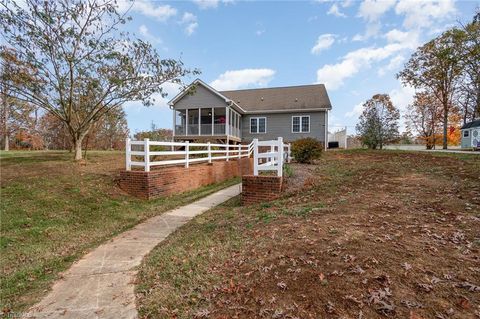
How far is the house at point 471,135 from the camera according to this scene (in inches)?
1036

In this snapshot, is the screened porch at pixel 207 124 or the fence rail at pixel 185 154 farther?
the screened porch at pixel 207 124

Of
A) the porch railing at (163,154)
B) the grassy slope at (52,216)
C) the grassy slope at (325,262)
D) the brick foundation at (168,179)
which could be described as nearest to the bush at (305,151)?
the porch railing at (163,154)

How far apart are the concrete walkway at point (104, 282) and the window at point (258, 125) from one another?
63.3ft

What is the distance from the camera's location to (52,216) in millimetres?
6160

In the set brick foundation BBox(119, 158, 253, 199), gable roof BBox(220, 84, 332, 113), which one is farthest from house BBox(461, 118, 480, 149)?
brick foundation BBox(119, 158, 253, 199)

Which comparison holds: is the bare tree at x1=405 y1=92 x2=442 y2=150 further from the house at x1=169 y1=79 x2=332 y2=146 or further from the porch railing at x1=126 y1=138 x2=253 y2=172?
the porch railing at x1=126 y1=138 x2=253 y2=172

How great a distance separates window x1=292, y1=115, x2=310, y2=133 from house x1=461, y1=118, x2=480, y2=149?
1602cm

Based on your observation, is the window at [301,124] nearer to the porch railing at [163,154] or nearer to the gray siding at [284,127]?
the gray siding at [284,127]

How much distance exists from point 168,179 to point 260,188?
3450 mm

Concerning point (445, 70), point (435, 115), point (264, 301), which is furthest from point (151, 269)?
point (435, 115)

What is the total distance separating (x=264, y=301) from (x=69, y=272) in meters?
3.06

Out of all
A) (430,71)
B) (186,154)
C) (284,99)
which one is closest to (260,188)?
(186,154)

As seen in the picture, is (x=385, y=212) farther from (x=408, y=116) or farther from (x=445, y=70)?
(x=408, y=116)

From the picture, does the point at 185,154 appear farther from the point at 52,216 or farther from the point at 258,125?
the point at 258,125
